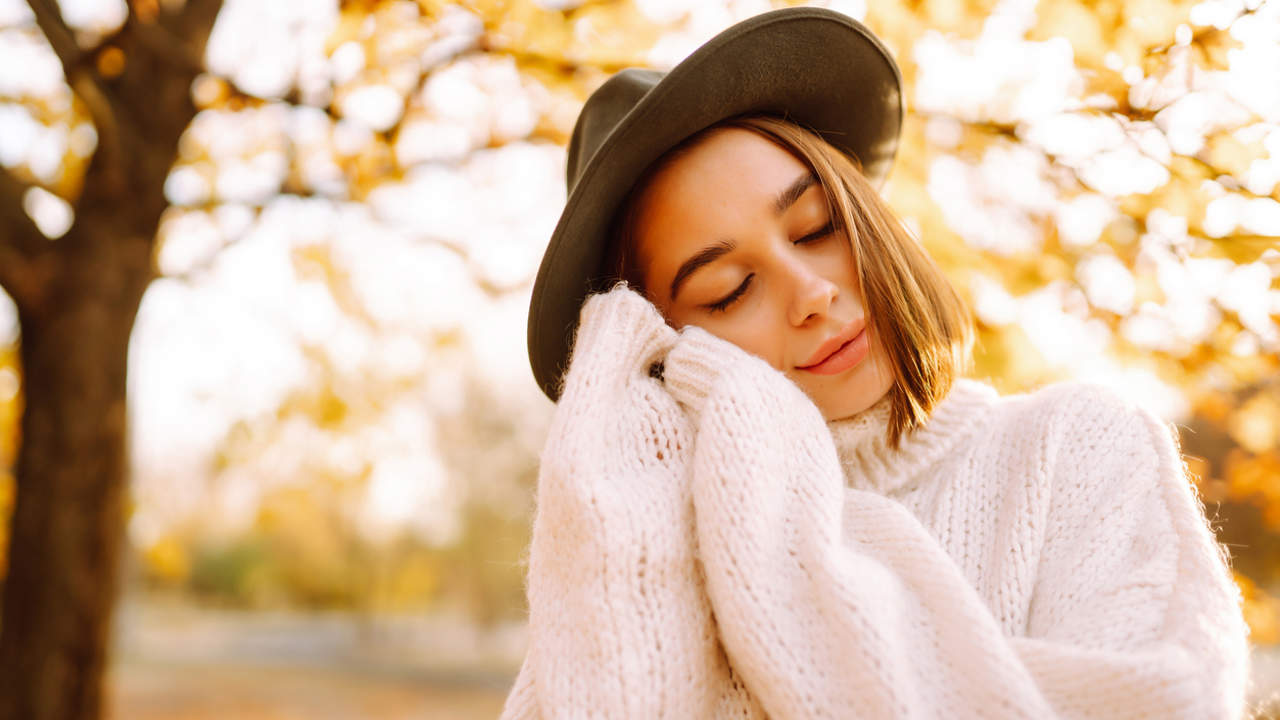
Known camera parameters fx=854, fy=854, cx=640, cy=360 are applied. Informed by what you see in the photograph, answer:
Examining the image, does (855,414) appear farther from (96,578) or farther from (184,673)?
(184,673)

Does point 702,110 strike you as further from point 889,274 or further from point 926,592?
point 926,592

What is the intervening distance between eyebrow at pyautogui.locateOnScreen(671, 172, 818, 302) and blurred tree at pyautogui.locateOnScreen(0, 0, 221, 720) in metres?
2.36

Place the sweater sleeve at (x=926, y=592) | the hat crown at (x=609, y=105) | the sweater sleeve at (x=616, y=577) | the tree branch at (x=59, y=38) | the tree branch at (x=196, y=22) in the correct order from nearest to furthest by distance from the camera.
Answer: the sweater sleeve at (x=926, y=592) → the sweater sleeve at (x=616, y=577) → the hat crown at (x=609, y=105) → the tree branch at (x=59, y=38) → the tree branch at (x=196, y=22)

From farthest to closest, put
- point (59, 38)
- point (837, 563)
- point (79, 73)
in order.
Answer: point (79, 73)
point (59, 38)
point (837, 563)

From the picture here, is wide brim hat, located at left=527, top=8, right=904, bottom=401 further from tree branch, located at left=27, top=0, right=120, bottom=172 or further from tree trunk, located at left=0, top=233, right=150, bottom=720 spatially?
tree trunk, located at left=0, top=233, right=150, bottom=720

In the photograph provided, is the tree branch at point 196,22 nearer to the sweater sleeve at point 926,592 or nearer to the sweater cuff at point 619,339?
the sweater cuff at point 619,339

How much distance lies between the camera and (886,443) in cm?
156

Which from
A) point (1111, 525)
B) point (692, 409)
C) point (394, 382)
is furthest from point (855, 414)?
point (394, 382)

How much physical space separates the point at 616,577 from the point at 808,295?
0.58m

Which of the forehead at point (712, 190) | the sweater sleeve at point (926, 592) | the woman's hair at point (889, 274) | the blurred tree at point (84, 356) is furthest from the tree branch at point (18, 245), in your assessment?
A: the sweater sleeve at point (926, 592)

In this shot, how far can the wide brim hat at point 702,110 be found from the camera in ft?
5.15

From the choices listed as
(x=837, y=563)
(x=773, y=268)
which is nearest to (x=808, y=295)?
(x=773, y=268)

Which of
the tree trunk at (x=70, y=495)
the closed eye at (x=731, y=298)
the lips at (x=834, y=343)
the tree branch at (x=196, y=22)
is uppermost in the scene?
the tree branch at (x=196, y=22)

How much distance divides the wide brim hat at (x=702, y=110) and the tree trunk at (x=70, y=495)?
2285mm
